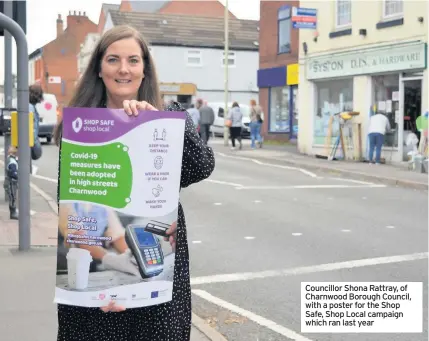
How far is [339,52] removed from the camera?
2178cm

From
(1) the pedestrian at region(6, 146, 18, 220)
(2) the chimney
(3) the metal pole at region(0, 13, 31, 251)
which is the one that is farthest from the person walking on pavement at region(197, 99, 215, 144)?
(2) the chimney

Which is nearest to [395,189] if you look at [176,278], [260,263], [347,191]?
[347,191]

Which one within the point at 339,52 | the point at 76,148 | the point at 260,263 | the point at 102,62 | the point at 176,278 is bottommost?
the point at 260,263

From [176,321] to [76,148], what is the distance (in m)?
0.74

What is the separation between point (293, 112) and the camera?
28641mm

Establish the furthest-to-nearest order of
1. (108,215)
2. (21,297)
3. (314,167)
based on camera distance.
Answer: (314,167) < (21,297) < (108,215)

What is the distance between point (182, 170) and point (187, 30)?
153 ft

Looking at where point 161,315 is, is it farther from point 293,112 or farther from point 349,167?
point 293,112

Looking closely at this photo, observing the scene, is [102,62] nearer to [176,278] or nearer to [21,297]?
[176,278]

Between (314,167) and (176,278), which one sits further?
(314,167)

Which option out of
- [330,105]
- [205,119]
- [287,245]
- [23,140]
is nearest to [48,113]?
Answer: [205,119]

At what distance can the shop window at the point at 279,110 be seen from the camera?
96.1 ft

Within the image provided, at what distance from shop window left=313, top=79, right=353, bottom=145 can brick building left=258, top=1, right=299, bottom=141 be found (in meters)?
4.64

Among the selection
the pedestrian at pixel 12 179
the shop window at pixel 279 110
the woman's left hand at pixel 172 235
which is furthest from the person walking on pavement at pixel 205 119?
the woman's left hand at pixel 172 235
